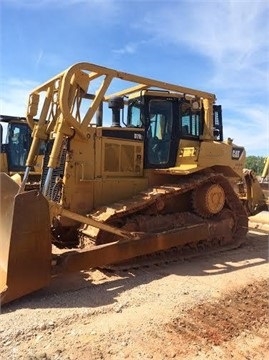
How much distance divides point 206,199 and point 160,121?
1635mm

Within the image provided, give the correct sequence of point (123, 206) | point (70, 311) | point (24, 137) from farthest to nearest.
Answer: point (24, 137), point (123, 206), point (70, 311)

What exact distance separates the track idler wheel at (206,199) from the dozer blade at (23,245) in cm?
317

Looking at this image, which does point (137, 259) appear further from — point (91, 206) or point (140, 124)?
point (140, 124)

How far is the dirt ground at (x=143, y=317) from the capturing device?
3.85 meters

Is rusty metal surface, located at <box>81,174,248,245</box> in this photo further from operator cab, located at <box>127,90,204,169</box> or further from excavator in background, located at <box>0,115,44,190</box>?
excavator in background, located at <box>0,115,44,190</box>

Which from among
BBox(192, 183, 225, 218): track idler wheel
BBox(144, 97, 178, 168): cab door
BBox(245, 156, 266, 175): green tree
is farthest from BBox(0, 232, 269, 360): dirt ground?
BBox(245, 156, 266, 175): green tree

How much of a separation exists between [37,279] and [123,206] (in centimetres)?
193

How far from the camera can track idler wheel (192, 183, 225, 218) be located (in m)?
7.35

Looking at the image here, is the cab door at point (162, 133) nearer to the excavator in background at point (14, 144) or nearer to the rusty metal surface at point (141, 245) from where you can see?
the rusty metal surface at point (141, 245)

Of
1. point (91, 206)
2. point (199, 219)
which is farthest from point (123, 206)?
point (199, 219)

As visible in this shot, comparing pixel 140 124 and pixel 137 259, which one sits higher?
pixel 140 124

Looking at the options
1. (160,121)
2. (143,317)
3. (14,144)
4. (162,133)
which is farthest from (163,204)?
(14,144)

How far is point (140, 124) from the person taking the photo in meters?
7.48

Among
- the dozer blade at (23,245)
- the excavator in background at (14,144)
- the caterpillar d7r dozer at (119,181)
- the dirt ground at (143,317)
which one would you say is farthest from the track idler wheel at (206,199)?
the excavator in background at (14,144)
